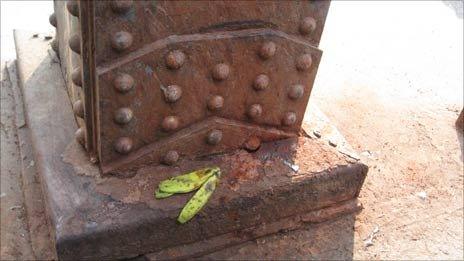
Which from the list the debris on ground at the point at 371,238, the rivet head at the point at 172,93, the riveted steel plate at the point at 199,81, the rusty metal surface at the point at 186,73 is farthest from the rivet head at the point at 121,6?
the debris on ground at the point at 371,238

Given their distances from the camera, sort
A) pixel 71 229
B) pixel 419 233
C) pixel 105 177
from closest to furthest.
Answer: pixel 71 229
pixel 105 177
pixel 419 233

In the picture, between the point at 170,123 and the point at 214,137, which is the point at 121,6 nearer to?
the point at 170,123

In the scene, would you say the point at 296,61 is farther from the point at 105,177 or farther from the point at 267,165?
the point at 105,177

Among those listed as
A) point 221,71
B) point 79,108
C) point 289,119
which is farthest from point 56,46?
point 289,119

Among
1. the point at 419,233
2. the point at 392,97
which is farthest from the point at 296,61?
the point at 392,97

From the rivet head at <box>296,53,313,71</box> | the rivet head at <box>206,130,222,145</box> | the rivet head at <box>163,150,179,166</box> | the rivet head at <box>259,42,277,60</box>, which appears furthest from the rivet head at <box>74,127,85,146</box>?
the rivet head at <box>296,53,313,71</box>

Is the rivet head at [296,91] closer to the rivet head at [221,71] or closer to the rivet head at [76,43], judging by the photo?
the rivet head at [221,71]
